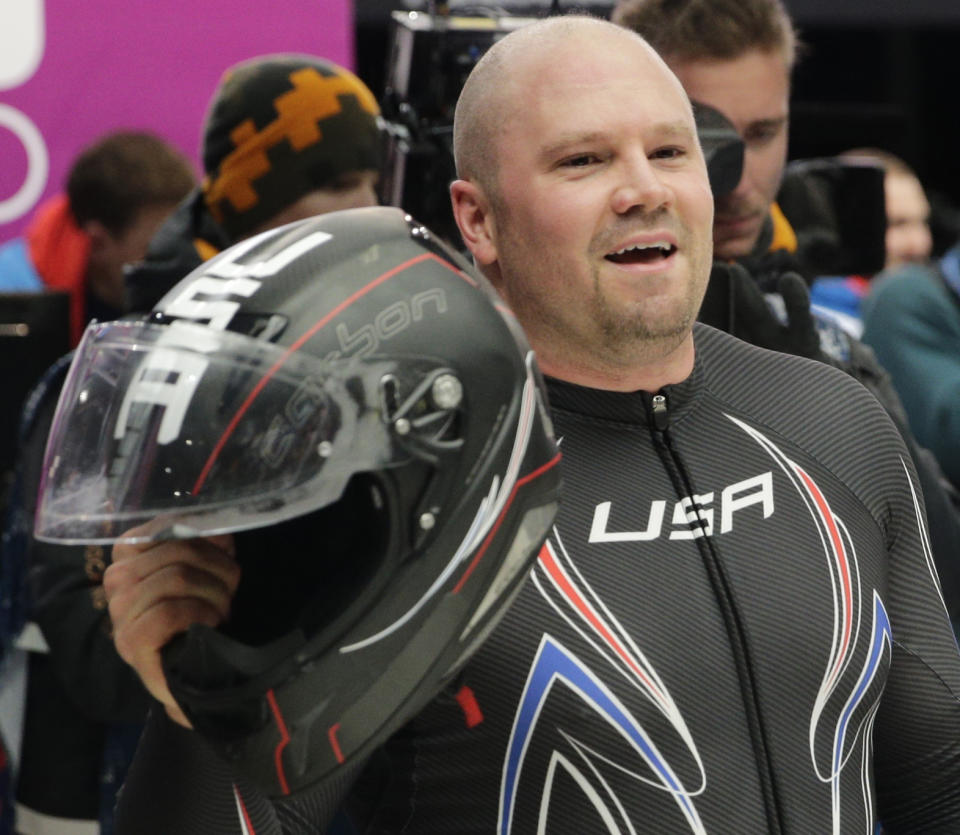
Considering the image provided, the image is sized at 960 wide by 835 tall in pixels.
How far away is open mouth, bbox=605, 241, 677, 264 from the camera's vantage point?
156cm

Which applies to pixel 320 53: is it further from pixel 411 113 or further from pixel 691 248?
pixel 691 248

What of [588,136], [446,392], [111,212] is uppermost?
[588,136]

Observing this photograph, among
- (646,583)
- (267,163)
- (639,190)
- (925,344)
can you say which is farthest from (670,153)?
(925,344)

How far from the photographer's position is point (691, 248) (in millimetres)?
1569

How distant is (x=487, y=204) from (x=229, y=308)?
1.47 feet

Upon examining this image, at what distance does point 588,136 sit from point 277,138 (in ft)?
3.63

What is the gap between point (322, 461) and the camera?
1.22 m

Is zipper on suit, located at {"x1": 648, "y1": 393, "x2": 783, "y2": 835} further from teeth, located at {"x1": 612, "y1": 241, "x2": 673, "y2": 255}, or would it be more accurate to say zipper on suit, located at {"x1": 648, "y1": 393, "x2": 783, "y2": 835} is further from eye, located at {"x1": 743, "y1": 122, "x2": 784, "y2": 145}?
eye, located at {"x1": 743, "y1": 122, "x2": 784, "y2": 145}

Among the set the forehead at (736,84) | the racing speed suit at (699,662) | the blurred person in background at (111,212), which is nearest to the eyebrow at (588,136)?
the racing speed suit at (699,662)

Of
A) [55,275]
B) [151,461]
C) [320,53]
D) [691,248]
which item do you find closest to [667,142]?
[691,248]

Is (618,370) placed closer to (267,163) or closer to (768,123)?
(768,123)

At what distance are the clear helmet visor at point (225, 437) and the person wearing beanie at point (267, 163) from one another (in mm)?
1233

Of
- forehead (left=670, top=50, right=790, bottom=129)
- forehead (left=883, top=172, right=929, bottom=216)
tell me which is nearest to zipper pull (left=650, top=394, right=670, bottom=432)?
forehead (left=670, top=50, right=790, bottom=129)

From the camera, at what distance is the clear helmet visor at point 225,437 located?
3.97 feet
